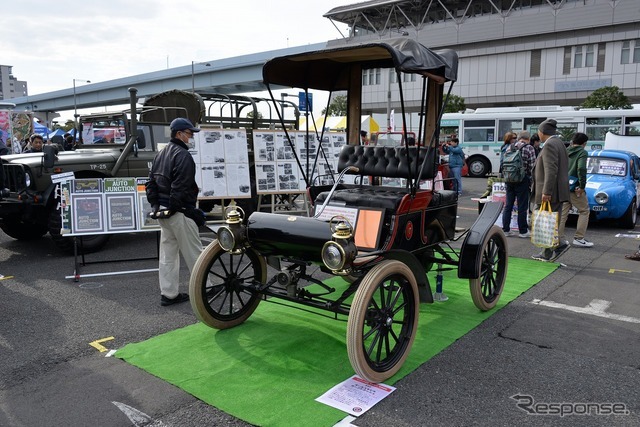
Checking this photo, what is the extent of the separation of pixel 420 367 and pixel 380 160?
83.8 inches

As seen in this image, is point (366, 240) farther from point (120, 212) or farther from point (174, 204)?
point (120, 212)

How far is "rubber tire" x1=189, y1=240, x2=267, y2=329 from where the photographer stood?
13.4 ft

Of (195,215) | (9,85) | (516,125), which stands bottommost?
(195,215)

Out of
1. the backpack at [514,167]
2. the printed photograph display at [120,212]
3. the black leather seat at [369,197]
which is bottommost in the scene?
A: the printed photograph display at [120,212]

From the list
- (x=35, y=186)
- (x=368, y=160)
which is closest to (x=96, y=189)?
(x=35, y=186)

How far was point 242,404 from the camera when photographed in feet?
10.4

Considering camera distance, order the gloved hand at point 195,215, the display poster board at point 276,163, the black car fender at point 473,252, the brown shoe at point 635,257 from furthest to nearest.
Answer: the display poster board at point 276,163, the brown shoe at point 635,257, the gloved hand at point 195,215, the black car fender at point 473,252

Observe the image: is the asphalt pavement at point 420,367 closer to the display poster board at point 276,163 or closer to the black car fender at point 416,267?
the black car fender at point 416,267

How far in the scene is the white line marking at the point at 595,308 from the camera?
4.80 metres

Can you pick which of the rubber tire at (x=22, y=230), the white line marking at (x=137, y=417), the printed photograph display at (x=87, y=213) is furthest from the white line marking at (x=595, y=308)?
the rubber tire at (x=22, y=230)

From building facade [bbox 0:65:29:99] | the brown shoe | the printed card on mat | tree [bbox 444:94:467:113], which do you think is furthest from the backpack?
building facade [bbox 0:65:29:99]

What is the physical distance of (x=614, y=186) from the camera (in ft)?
30.7

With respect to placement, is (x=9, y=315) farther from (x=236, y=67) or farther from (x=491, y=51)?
(x=491, y=51)

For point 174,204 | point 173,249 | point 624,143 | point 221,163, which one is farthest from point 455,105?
point 174,204
